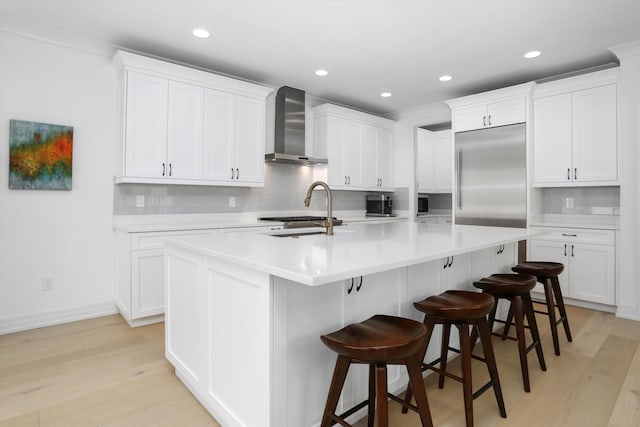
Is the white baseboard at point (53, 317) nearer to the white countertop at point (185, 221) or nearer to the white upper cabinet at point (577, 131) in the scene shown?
the white countertop at point (185, 221)

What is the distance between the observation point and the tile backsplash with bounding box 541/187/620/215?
3.95m

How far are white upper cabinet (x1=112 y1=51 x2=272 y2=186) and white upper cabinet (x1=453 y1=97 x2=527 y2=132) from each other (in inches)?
99.4

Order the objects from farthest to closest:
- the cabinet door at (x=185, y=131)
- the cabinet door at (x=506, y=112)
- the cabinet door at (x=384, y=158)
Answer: the cabinet door at (x=384, y=158), the cabinet door at (x=506, y=112), the cabinet door at (x=185, y=131)

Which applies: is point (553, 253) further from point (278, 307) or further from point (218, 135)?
point (218, 135)

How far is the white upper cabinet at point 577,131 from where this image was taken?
363 cm

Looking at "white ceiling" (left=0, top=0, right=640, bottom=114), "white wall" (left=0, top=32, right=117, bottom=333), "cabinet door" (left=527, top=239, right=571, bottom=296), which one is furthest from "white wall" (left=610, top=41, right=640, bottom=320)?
"white wall" (left=0, top=32, right=117, bottom=333)

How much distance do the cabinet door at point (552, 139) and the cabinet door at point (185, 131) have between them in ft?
12.4

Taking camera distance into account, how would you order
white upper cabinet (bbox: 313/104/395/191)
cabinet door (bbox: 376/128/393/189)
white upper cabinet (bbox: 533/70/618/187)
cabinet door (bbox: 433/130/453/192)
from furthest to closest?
cabinet door (bbox: 433/130/453/192) → cabinet door (bbox: 376/128/393/189) → white upper cabinet (bbox: 313/104/395/191) → white upper cabinet (bbox: 533/70/618/187)

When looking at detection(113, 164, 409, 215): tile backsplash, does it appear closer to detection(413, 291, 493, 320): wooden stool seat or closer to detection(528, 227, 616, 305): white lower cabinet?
detection(528, 227, 616, 305): white lower cabinet

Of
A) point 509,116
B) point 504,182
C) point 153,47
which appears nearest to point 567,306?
point 504,182

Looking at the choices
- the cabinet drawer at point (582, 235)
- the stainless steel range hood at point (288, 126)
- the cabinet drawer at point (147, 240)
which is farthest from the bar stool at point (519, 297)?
the stainless steel range hood at point (288, 126)

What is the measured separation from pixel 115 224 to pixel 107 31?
1.76 metres

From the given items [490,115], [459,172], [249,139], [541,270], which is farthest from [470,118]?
[249,139]

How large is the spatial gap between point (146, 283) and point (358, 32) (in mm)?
2923
